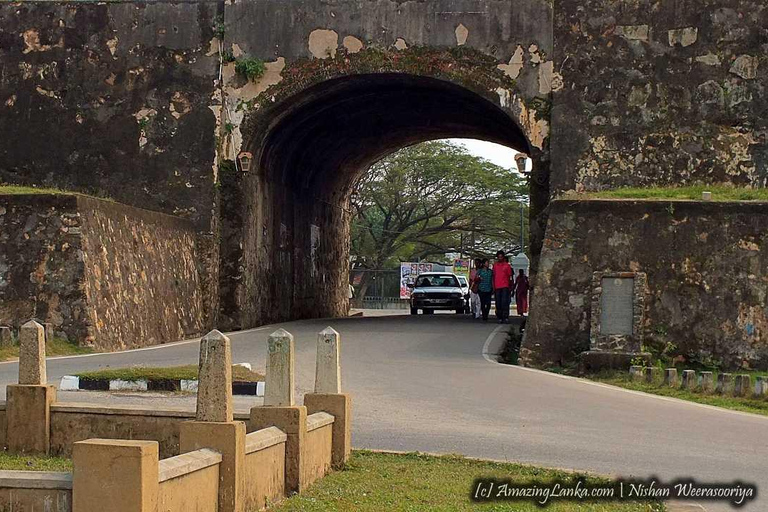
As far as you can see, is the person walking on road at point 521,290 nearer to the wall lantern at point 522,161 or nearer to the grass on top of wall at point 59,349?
the wall lantern at point 522,161

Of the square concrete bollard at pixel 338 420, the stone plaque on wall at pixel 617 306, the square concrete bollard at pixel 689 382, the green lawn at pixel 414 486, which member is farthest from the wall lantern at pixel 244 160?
the square concrete bollard at pixel 338 420

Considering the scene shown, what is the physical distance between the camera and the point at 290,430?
7332 millimetres

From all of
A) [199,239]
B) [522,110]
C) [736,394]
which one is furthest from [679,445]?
[199,239]

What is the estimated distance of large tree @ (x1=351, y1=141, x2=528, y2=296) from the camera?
160 feet

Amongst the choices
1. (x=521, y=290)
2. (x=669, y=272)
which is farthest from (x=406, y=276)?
(x=669, y=272)

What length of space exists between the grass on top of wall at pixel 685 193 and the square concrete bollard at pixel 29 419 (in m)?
11.1

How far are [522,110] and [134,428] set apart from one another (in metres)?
13.5

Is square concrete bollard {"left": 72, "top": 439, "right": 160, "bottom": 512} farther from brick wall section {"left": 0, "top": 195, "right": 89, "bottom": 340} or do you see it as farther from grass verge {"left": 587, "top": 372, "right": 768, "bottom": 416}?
brick wall section {"left": 0, "top": 195, "right": 89, "bottom": 340}

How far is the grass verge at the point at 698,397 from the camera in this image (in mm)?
12195

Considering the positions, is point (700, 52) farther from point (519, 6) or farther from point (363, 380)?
point (363, 380)

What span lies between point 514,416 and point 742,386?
11.5 feet

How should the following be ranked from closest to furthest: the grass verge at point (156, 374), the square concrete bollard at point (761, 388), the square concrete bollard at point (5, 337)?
1. the grass verge at point (156, 374)
2. the square concrete bollard at point (761, 388)
3. the square concrete bollard at point (5, 337)

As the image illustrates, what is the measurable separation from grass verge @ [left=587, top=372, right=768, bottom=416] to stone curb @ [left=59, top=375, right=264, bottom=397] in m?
4.71

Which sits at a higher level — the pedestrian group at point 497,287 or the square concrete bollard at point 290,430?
the pedestrian group at point 497,287
